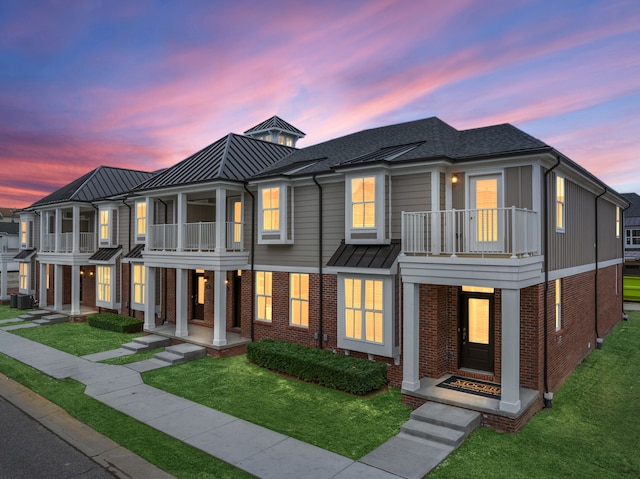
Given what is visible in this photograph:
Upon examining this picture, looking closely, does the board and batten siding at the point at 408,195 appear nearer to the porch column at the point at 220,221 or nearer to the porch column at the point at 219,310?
the porch column at the point at 220,221

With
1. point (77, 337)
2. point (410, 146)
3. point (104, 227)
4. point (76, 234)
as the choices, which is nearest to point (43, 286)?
point (76, 234)

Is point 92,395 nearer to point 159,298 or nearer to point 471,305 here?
point 159,298

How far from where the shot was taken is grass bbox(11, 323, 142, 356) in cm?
1595

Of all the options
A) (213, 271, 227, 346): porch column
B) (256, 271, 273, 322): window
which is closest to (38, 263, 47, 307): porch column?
(213, 271, 227, 346): porch column

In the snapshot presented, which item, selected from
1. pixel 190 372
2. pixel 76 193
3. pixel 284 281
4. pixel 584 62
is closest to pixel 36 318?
pixel 76 193

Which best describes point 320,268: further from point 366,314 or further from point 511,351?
point 511,351

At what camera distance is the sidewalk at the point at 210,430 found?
7.08 metres

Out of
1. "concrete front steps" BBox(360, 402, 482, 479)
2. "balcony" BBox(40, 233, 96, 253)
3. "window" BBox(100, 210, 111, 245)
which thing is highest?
"window" BBox(100, 210, 111, 245)

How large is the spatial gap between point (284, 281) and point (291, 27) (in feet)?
29.3

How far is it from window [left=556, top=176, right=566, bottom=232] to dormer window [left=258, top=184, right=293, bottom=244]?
26.8 feet

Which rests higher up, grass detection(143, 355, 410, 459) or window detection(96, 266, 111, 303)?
window detection(96, 266, 111, 303)

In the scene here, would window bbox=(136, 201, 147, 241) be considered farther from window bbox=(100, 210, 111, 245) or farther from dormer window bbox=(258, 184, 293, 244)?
dormer window bbox=(258, 184, 293, 244)

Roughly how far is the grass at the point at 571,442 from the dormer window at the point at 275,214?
27.9 feet

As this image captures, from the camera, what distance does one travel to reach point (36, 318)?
22.1 metres
